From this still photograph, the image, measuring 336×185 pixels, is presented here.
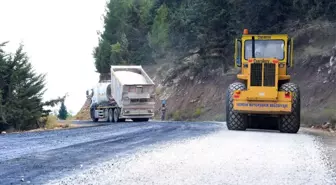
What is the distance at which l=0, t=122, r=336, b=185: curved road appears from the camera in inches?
394

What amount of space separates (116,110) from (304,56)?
45.3 ft

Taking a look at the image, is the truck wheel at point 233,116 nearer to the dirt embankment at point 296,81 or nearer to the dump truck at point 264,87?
the dump truck at point 264,87

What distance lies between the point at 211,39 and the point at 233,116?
2228 cm

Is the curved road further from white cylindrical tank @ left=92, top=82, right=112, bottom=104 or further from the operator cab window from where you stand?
white cylindrical tank @ left=92, top=82, right=112, bottom=104

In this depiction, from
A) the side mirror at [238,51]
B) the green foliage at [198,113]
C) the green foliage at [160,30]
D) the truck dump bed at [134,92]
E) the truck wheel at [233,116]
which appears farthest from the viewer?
the green foliage at [160,30]

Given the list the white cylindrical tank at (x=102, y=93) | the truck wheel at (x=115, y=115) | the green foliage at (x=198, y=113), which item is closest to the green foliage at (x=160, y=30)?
the green foliage at (x=198, y=113)

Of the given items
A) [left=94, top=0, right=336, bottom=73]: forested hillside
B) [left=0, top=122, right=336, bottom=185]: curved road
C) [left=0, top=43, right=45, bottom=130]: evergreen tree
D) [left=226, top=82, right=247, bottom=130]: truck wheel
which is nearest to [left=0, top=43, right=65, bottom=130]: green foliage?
[left=0, top=43, right=45, bottom=130]: evergreen tree

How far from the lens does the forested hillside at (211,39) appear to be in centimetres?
3985

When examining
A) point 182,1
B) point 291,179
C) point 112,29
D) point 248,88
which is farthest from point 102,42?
point 291,179

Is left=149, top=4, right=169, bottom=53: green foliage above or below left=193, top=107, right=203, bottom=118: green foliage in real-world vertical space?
above

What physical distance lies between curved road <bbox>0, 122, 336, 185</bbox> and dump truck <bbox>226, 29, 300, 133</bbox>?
479 cm

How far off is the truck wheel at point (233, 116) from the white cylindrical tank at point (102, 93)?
18.1 meters

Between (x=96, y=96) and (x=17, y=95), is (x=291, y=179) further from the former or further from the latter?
(x=96, y=96)

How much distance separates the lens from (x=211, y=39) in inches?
1763
